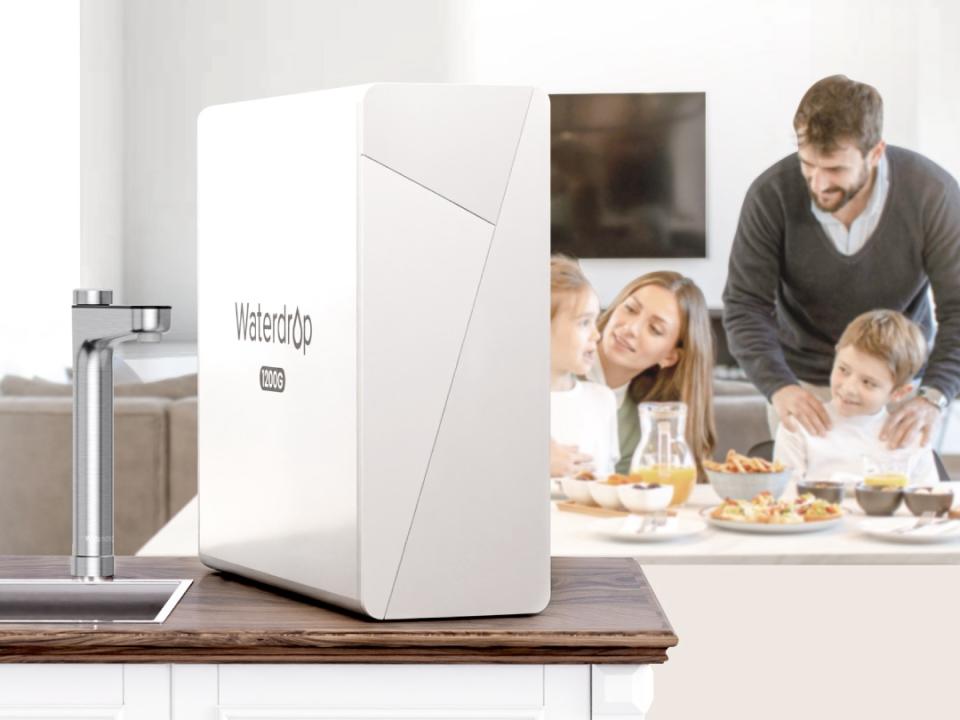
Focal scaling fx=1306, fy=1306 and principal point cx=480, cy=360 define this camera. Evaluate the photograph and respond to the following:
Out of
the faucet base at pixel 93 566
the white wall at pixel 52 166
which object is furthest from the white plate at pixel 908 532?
A: the white wall at pixel 52 166

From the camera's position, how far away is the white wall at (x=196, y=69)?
396 cm

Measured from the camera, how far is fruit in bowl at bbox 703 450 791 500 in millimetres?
2602

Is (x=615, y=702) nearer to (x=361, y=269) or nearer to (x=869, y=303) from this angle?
(x=361, y=269)

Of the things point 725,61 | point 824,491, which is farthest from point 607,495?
point 725,61

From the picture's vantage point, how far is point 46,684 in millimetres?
872

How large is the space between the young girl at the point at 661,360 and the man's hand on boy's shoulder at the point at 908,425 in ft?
1.77

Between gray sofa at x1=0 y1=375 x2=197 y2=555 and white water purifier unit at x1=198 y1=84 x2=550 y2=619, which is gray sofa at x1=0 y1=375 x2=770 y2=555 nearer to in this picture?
gray sofa at x1=0 y1=375 x2=197 y2=555

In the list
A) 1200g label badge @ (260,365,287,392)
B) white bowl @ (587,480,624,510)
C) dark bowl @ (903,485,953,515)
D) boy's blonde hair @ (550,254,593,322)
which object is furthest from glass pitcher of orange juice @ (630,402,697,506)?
1200g label badge @ (260,365,287,392)

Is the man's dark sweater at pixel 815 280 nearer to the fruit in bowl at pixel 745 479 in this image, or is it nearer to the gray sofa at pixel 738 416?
the gray sofa at pixel 738 416

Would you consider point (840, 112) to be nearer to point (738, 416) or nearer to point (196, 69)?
point (738, 416)

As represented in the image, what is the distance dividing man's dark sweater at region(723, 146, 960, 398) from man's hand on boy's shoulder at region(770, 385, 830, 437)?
29 millimetres

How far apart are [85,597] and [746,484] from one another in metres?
1.79


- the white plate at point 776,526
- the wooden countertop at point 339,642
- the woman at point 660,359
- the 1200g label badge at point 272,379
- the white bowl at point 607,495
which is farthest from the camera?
the woman at point 660,359

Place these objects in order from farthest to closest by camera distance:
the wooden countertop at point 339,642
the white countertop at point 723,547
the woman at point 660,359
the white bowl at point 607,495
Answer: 1. the woman at point 660,359
2. the white bowl at point 607,495
3. the white countertop at point 723,547
4. the wooden countertop at point 339,642
